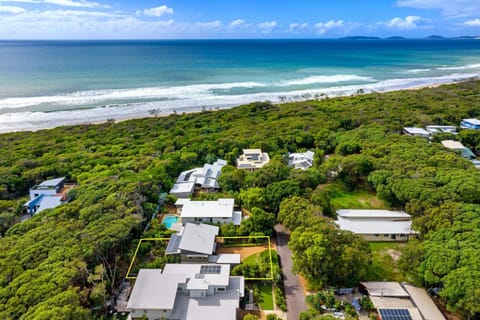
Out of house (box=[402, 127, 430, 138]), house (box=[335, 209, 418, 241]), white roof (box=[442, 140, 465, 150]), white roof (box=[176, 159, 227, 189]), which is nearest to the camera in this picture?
house (box=[335, 209, 418, 241])

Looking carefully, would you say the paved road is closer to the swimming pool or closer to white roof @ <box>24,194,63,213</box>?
the swimming pool

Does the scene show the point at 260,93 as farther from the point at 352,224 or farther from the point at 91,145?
the point at 352,224

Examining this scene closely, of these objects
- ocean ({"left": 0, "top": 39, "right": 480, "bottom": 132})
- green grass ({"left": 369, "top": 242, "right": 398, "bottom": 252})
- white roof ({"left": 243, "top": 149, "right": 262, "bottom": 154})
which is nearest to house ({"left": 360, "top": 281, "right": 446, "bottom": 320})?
green grass ({"left": 369, "top": 242, "right": 398, "bottom": 252})

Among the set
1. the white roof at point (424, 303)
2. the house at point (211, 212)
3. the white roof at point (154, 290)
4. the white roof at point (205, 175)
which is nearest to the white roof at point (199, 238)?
the house at point (211, 212)

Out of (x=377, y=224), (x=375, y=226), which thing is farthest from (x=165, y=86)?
(x=375, y=226)

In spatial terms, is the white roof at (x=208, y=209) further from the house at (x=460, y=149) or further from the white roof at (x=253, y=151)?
the house at (x=460, y=149)

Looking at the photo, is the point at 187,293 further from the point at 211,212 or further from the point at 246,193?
the point at 246,193
